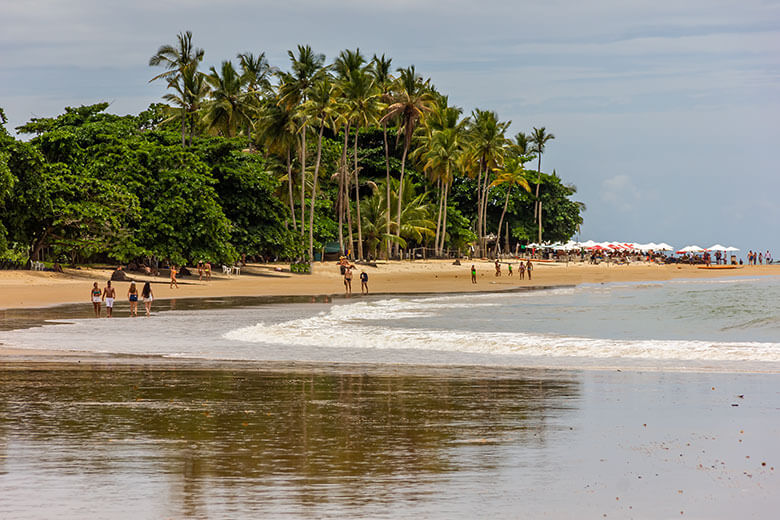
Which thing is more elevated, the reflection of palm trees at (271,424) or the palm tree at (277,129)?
the palm tree at (277,129)

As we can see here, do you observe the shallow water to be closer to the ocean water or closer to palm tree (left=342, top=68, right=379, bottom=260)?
the ocean water

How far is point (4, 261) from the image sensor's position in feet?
174

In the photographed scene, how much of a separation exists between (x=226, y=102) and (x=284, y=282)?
1807cm

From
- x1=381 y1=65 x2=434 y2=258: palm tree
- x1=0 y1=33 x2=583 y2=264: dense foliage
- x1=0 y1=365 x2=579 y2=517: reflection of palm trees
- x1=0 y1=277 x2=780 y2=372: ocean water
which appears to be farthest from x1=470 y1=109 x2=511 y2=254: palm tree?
x1=0 y1=365 x2=579 y2=517: reflection of palm trees

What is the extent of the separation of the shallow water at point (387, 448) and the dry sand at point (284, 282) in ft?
86.8

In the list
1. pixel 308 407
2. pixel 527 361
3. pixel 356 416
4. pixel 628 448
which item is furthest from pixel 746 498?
pixel 527 361

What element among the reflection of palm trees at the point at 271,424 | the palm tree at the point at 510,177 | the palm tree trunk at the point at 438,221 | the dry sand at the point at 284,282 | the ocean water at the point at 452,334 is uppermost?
the palm tree at the point at 510,177

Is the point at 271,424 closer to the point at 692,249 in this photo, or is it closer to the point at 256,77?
the point at 256,77

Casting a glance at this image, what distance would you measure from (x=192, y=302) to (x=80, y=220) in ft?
A: 50.4

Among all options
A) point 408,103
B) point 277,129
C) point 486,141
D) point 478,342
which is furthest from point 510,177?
point 478,342

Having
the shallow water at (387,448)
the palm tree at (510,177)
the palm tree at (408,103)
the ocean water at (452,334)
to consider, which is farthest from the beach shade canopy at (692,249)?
the shallow water at (387,448)

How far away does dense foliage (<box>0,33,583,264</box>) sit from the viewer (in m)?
53.2

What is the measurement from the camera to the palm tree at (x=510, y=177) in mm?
100875

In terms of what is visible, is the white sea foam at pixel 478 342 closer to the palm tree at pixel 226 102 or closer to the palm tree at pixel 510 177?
the palm tree at pixel 226 102
